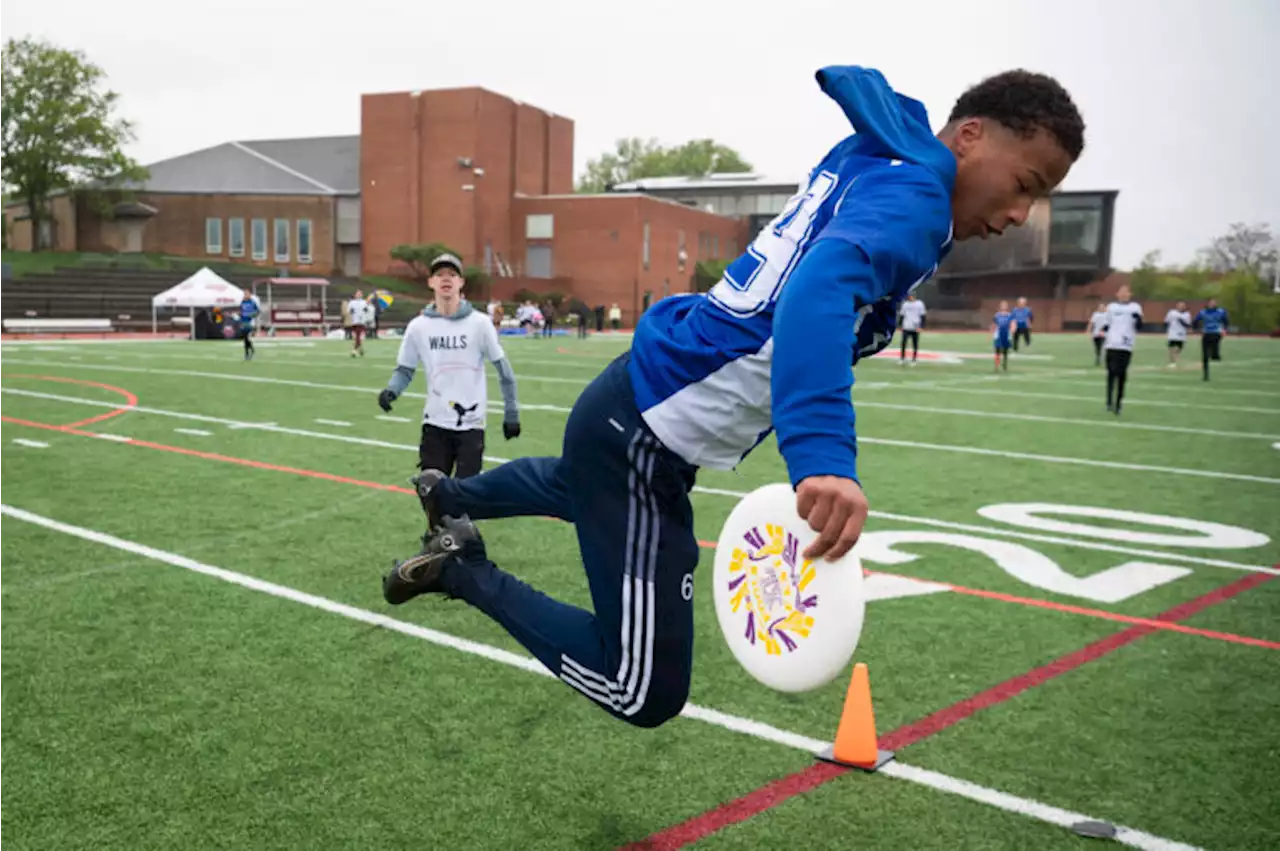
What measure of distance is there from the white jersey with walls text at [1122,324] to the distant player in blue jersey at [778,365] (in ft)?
51.7

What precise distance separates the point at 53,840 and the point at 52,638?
2342 mm

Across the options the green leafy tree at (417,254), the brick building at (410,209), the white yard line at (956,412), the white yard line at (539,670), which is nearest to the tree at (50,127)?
the brick building at (410,209)

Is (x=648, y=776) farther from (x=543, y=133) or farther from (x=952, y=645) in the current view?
(x=543, y=133)

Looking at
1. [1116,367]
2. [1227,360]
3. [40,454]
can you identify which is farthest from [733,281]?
[1227,360]

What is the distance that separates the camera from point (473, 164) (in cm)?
6788

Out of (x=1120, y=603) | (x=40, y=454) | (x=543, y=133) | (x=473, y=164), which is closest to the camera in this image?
(x=1120, y=603)

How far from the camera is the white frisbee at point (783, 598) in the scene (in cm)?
268

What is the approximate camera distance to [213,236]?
73500 mm

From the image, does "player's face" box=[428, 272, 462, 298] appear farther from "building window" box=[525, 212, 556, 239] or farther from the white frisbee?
"building window" box=[525, 212, 556, 239]

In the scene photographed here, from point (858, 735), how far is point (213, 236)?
75935mm

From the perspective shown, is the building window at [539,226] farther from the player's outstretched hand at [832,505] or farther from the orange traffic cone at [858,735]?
the player's outstretched hand at [832,505]

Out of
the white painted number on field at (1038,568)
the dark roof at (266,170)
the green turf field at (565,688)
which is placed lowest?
the green turf field at (565,688)

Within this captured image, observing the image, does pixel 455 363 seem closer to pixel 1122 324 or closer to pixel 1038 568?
pixel 1038 568

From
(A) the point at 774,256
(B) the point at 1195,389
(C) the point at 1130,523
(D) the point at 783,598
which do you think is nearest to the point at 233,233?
(B) the point at 1195,389
